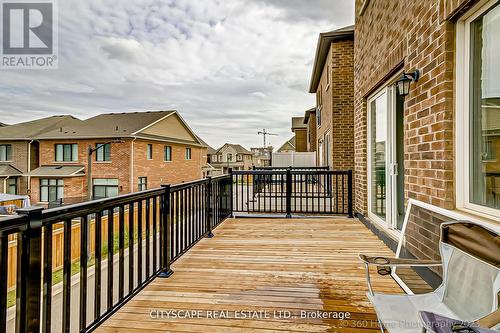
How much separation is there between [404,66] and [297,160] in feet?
37.1

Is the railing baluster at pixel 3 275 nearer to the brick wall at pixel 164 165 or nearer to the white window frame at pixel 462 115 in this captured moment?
the white window frame at pixel 462 115

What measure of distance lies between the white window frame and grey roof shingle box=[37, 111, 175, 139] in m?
17.8

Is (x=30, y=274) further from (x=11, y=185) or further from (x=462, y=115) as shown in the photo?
(x=11, y=185)

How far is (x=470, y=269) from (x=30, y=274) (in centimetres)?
219

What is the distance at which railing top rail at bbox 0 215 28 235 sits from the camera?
1208mm

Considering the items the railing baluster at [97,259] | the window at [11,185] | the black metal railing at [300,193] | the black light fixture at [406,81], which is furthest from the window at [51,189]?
the black light fixture at [406,81]

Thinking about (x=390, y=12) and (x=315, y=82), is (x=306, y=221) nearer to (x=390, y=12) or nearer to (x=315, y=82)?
(x=390, y=12)

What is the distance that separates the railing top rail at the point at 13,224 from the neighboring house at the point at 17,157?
2120 centimetres

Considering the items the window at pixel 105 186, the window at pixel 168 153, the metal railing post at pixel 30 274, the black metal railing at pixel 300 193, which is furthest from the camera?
the window at pixel 168 153

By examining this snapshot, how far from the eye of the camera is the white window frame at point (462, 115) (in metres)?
2.21

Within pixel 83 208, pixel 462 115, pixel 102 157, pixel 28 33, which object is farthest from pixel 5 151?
pixel 462 115

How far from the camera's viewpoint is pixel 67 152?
18781 mm

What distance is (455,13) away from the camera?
218 cm

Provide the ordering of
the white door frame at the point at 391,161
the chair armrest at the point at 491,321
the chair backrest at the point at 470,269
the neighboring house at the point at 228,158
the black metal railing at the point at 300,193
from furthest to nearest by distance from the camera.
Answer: the neighboring house at the point at 228,158 < the black metal railing at the point at 300,193 < the white door frame at the point at 391,161 < the chair backrest at the point at 470,269 < the chair armrest at the point at 491,321
